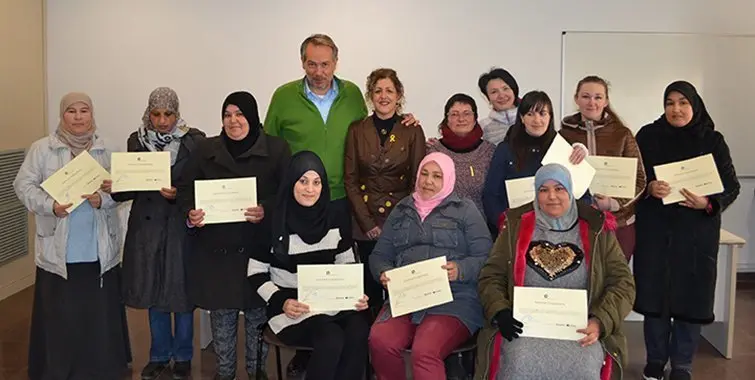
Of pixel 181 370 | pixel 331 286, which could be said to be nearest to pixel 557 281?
pixel 331 286

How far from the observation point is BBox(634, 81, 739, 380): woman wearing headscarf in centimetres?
364

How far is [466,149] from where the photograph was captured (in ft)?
12.4

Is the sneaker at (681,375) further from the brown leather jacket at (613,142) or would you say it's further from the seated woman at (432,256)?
the seated woman at (432,256)

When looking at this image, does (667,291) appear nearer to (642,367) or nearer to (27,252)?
(642,367)

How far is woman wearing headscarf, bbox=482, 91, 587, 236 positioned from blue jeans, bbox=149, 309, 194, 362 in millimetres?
1871

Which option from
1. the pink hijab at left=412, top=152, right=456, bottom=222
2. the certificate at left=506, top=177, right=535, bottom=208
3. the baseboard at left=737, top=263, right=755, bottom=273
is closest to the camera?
the pink hijab at left=412, top=152, right=456, bottom=222

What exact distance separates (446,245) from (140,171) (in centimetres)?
168

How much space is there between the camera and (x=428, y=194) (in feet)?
11.1

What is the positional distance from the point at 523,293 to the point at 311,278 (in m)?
0.98

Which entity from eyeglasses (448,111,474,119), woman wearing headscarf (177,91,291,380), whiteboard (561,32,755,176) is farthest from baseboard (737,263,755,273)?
woman wearing headscarf (177,91,291,380)

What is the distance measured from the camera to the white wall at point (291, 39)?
239 inches

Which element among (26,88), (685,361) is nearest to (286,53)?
(26,88)

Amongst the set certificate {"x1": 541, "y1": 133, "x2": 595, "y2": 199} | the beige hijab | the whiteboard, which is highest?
the whiteboard

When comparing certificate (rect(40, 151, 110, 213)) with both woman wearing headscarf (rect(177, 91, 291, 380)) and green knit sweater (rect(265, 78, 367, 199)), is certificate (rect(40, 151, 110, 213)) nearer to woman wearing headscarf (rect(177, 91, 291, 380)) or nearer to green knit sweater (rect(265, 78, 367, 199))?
woman wearing headscarf (rect(177, 91, 291, 380))
